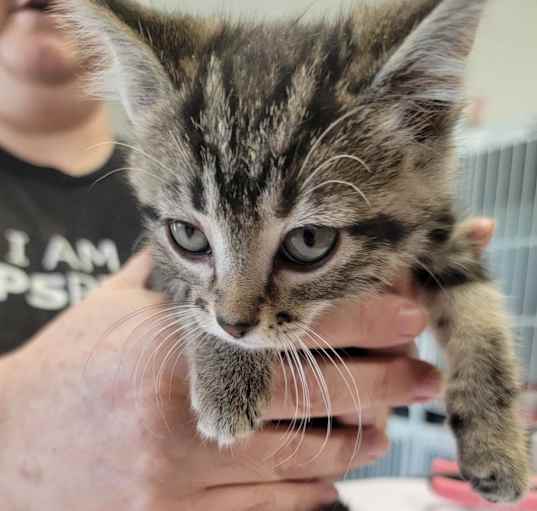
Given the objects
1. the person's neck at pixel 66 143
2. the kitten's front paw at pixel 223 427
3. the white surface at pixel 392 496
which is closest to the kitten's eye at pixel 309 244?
the kitten's front paw at pixel 223 427

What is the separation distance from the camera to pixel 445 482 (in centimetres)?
95

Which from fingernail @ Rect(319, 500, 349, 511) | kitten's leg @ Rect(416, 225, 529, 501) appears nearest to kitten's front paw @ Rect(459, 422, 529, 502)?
kitten's leg @ Rect(416, 225, 529, 501)

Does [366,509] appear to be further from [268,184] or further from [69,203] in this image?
[69,203]

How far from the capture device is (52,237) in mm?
1111

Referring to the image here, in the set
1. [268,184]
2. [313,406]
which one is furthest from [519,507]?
[268,184]

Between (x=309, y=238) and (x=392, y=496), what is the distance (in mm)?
677

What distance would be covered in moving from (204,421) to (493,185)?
1201 mm

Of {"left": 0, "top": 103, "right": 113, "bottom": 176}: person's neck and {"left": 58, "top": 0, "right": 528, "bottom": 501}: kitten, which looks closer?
{"left": 58, "top": 0, "right": 528, "bottom": 501}: kitten

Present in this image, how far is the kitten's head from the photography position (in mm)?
577

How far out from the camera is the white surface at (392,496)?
95 cm

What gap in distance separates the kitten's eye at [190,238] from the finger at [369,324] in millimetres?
170

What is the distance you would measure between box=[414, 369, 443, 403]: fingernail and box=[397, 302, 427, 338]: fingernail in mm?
92

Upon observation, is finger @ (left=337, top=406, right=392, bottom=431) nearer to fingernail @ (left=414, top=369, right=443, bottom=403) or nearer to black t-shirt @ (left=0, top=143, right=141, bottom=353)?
fingernail @ (left=414, top=369, right=443, bottom=403)

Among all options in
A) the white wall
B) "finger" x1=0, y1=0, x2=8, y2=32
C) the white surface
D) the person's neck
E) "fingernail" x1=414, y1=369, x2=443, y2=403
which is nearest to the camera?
"fingernail" x1=414, y1=369, x2=443, y2=403
